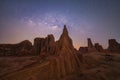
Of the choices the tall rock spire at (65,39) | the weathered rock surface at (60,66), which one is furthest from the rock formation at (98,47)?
the weathered rock surface at (60,66)

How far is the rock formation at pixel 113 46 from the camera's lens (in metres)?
96.3

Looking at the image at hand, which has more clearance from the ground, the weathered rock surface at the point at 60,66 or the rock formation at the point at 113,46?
the rock formation at the point at 113,46

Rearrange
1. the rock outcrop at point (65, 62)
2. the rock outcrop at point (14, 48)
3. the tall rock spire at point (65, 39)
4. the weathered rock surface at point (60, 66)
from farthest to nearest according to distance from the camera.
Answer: the rock outcrop at point (14, 48) → the tall rock spire at point (65, 39) → the rock outcrop at point (65, 62) → the weathered rock surface at point (60, 66)

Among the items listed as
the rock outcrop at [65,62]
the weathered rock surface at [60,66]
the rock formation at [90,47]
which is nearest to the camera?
the weathered rock surface at [60,66]

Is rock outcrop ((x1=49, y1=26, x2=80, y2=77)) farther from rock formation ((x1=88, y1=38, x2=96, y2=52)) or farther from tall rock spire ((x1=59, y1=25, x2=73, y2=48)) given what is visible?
rock formation ((x1=88, y1=38, x2=96, y2=52))

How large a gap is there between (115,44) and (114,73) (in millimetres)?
64534

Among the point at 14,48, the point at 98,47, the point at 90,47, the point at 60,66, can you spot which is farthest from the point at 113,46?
the point at 60,66

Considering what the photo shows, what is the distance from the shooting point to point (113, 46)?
100000 millimetres

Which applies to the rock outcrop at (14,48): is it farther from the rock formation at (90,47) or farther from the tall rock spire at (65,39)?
the tall rock spire at (65,39)

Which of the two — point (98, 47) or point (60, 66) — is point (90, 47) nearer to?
point (98, 47)

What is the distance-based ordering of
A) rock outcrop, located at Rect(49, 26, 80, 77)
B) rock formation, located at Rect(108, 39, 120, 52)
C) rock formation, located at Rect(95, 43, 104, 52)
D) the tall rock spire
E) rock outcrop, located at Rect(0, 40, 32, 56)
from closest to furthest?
rock outcrop, located at Rect(49, 26, 80, 77)
the tall rock spire
rock formation, located at Rect(108, 39, 120, 52)
rock formation, located at Rect(95, 43, 104, 52)
rock outcrop, located at Rect(0, 40, 32, 56)

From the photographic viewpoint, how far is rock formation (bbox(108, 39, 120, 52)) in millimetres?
96331

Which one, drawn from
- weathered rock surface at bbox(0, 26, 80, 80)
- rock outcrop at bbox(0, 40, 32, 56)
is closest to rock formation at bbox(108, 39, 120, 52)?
rock outcrop at bbox(0, 40, 32, 56)

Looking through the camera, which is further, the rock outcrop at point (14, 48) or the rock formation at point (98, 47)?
the rock outcrop at point (14, 48)
